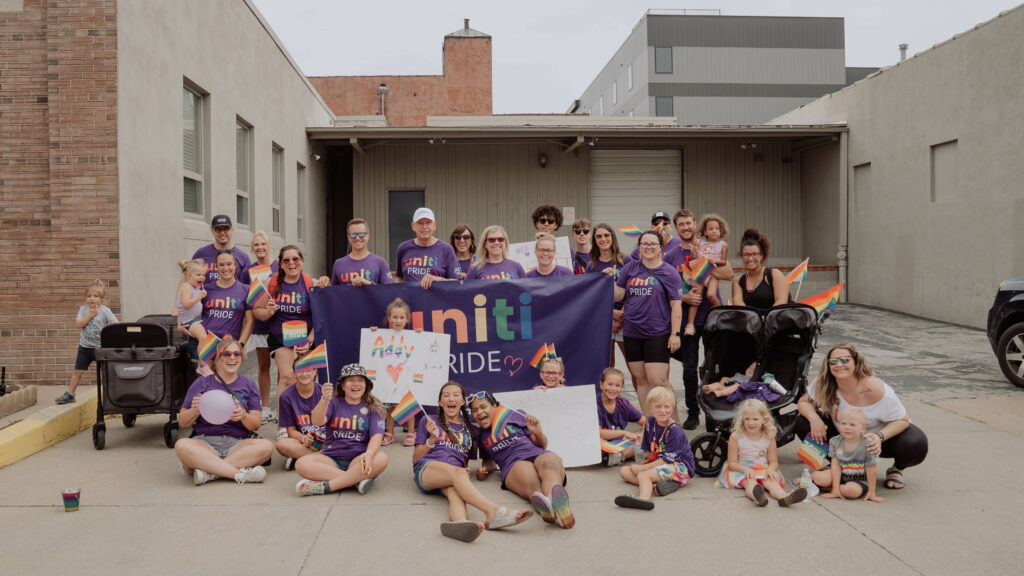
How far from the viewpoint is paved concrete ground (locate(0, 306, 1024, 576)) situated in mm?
3799

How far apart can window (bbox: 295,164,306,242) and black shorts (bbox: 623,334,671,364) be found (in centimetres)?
1199

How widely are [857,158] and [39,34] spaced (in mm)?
16940

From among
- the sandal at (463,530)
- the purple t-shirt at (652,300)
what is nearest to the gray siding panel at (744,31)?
the purple t-shirt at (652,300)

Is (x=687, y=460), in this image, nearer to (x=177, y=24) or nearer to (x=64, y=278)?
(x=64, y=278)

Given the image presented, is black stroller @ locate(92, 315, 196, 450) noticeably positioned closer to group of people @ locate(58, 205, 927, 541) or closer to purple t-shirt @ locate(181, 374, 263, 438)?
group of people @ locate(58, 205, 927, 541)

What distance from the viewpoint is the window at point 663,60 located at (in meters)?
47.8

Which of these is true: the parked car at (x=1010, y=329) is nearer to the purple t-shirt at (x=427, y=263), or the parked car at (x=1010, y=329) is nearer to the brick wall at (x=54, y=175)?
the purple t-shirt at (x=427, y=263)

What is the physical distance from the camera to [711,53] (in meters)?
48.8

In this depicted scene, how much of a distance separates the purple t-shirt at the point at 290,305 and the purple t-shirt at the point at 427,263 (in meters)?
0.94

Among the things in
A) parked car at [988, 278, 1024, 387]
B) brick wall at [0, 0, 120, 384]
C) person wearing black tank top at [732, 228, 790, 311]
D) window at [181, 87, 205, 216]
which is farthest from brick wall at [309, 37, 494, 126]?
person wearing black tank top at [732, 228, 790, 311]

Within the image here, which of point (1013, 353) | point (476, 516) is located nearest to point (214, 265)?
point (476, 516)

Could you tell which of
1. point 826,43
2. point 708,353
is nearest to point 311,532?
point 708,353

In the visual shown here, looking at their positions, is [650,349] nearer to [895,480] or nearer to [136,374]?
[895,480]

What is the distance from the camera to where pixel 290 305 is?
6.64 meters
